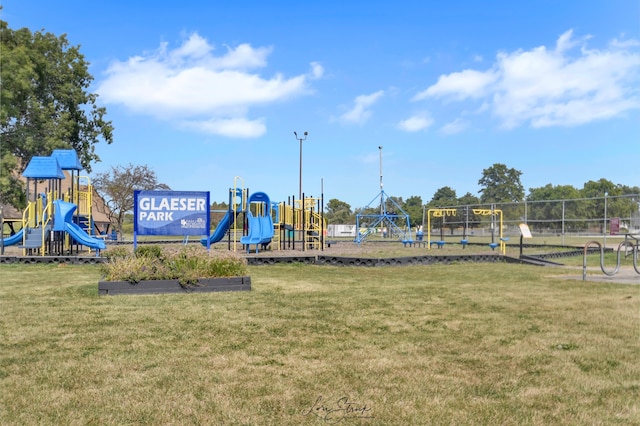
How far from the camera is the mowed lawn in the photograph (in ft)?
12.9

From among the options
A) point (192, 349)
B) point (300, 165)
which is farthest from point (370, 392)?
point (300, 165)

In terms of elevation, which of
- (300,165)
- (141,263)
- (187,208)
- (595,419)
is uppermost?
(300,165)

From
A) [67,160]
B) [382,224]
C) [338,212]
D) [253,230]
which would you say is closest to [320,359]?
[253,230]

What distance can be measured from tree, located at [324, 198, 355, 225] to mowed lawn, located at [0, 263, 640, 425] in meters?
80.3

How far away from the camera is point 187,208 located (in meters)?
18.5

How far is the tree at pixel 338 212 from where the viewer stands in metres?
90.2

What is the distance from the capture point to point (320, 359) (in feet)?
17.4

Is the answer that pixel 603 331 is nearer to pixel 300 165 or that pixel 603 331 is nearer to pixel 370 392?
pixel 370 392

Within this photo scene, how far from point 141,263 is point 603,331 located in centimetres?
826

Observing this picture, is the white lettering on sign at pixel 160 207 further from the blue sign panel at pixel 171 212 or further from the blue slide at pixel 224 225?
the blue slide at pixel 224 225

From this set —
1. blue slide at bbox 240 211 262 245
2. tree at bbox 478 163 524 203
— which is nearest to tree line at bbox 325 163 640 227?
tree at bbox 478 163 524 203

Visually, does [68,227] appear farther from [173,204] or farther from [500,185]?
[500,185]

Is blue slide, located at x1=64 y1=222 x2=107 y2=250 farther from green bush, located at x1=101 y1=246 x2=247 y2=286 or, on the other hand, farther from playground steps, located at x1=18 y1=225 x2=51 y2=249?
green bush, located at x1=101 y1=246 x2=247 y2=286

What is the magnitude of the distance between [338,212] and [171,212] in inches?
3011
